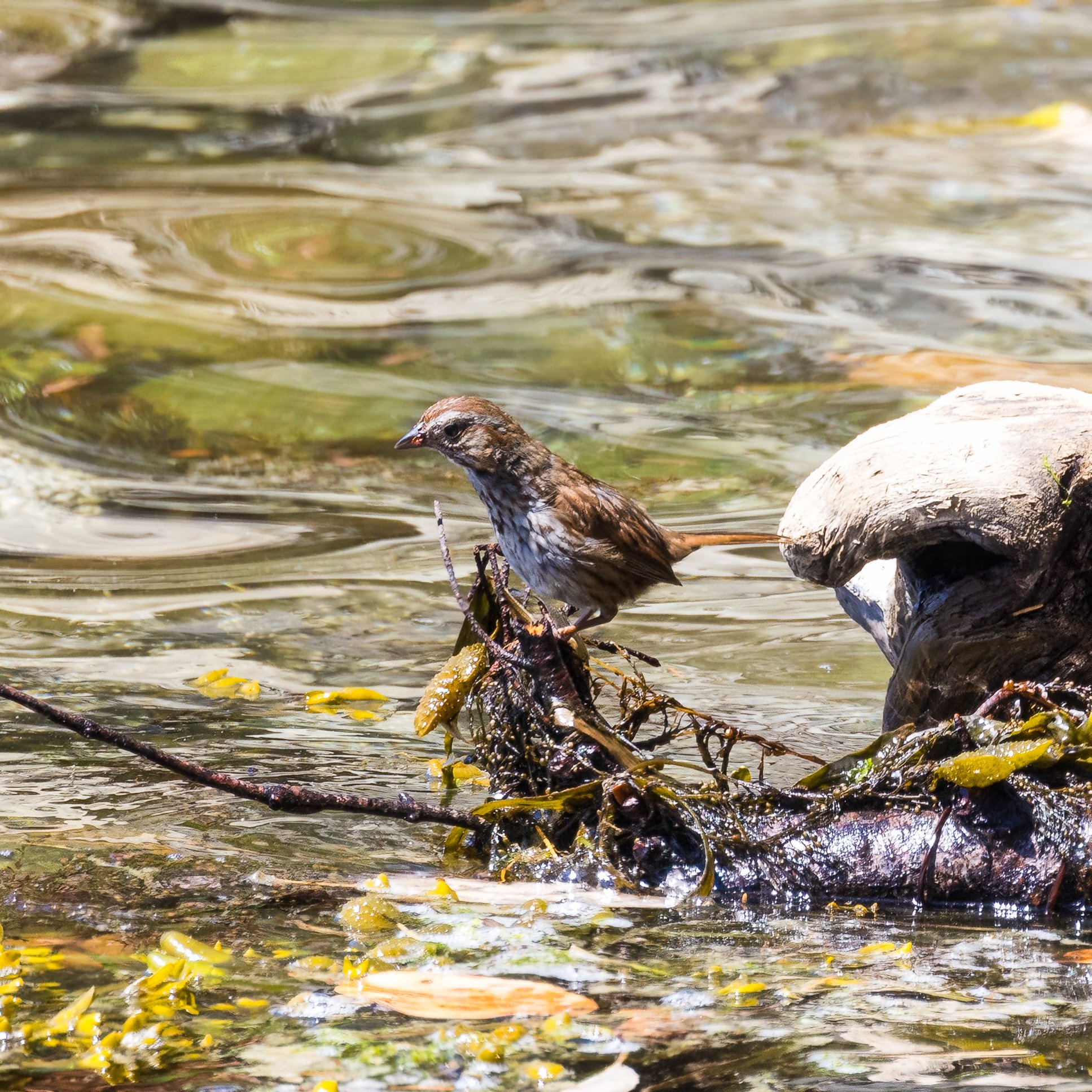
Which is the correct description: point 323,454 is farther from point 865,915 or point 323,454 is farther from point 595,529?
point 865,915

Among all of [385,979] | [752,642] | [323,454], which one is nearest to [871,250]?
[323,454]

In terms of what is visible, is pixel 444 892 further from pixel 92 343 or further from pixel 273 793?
pixel 92 343

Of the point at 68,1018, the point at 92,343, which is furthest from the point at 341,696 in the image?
the point at 92,343

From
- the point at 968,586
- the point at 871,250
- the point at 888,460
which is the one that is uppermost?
the point at 871,250

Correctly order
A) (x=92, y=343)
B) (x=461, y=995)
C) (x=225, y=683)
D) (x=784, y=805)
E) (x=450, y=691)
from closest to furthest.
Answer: (x=461, y=995) < (x=784, y=805) < (x=450, y=691) < (x=225, y=683) < (x=92, y=343)

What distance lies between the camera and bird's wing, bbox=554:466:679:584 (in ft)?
15.5

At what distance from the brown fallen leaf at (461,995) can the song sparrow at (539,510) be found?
161cm

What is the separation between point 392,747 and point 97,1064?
2.29 meters

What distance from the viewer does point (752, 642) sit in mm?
6480

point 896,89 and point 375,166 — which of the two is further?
point 896,89

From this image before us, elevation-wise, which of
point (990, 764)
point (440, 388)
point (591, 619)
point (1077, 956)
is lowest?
point (1077, 956)

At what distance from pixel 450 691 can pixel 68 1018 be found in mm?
1647

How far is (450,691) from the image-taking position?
432cm

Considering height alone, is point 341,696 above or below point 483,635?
below
